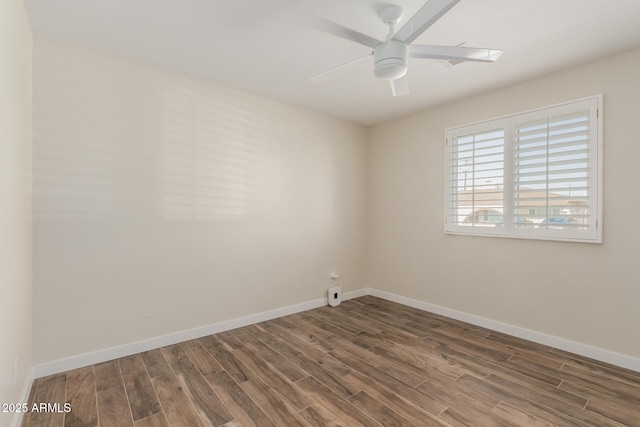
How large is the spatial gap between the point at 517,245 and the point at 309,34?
8.89 ft

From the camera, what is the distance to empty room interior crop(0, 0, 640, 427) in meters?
1.89

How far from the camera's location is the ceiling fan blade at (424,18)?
1.41 meters

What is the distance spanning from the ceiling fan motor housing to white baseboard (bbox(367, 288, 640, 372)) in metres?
2.72

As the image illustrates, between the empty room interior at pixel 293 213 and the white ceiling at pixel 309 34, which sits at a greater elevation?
the white ceiling at pixel 309 34

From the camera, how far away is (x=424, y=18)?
152 cm

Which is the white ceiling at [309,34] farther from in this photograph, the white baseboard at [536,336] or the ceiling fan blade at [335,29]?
the white baseboard at [536,336]

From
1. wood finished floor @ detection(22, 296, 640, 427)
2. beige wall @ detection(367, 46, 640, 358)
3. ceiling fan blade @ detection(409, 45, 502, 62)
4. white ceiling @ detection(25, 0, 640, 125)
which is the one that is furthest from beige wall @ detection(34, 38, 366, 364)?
ceiling fan blade @ detection(409, 45, 502, 62)

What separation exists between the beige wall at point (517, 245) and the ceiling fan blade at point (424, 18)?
1.92 m

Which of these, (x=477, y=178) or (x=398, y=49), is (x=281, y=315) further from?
(x=398, y=49)

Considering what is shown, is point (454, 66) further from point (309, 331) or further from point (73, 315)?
point (73, 315)

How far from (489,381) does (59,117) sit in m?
3.71

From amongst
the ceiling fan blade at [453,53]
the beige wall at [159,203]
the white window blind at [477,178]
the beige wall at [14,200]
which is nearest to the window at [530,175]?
the white window blind at [477,178]

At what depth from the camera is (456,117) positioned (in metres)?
3.48

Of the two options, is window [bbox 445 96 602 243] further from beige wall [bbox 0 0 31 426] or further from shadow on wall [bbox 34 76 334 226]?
beige wall [bbox 0 0 31 426]
